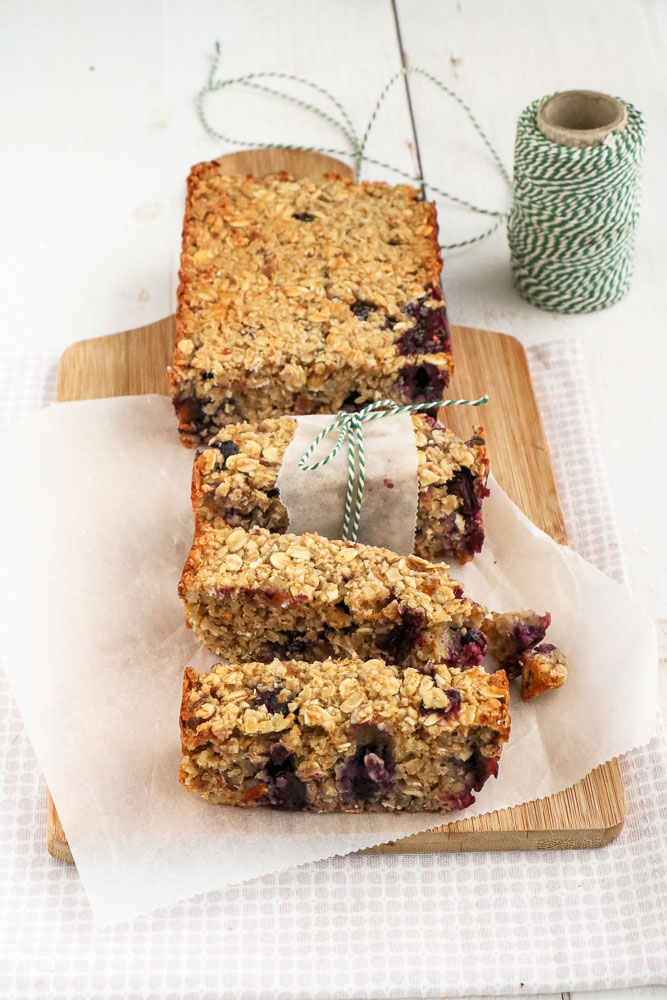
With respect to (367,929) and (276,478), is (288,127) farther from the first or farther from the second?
(367,929)

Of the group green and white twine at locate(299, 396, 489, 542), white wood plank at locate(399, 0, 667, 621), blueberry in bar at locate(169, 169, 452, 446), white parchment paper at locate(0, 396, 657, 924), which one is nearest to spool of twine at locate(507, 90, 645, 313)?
white wood plank at locate(399, 0, 667, 621)

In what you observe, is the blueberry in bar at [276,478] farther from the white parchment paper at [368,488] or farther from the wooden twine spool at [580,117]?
the wooden twine spool at [580,117]

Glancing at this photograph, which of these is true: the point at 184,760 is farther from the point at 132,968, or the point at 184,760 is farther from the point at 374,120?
the point at 374,120

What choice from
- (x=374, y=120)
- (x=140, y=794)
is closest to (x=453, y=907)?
(x=140, y=794)

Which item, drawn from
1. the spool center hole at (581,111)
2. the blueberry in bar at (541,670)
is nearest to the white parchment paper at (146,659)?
the blueberry in bar at (541,670)

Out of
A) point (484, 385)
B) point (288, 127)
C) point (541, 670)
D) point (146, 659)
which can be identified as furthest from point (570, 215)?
point (146, 659)

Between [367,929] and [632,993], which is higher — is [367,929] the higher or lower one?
the higher one

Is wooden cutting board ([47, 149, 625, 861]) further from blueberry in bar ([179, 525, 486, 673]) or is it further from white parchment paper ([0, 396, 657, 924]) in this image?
blueberry in bar ([179, 525, 486, 673])
